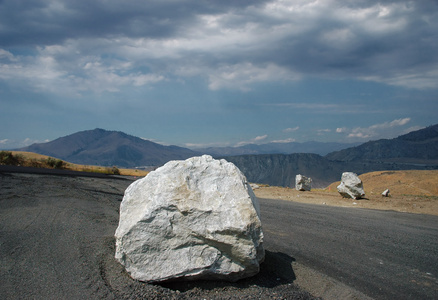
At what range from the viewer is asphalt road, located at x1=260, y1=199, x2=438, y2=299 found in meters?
5.62

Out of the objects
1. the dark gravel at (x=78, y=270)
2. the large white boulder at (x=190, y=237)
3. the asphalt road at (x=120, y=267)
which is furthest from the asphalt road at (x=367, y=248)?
the large white boulder at (x=190, y=237)

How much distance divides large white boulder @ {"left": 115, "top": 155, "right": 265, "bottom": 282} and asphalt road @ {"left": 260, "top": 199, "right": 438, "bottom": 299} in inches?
93.1

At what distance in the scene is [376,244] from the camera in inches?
319

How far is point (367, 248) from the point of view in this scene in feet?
25.3

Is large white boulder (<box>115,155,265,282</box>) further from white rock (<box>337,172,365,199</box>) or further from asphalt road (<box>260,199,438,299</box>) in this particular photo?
white rock (<box>337,172,365,199</box>)

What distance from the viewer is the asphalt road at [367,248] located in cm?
562

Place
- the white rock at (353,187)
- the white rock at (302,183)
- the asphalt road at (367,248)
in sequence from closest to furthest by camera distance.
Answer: the asphalt road at (367,248) < the white rock at (353,187) < the white rock at (302,183)

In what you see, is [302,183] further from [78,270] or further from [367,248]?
[78,270]

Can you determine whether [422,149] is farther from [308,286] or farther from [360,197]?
[308,286]

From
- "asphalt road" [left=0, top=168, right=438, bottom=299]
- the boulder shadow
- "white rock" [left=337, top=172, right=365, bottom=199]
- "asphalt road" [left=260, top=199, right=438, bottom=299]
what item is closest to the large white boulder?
the boulder shadow

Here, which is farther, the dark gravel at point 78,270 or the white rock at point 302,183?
the white rock at point 302,183

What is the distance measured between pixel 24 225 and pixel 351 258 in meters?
7.89

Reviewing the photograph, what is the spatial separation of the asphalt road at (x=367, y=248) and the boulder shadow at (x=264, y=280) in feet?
2.24

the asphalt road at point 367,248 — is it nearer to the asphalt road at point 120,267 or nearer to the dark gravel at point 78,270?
the asphalt road at point 120,267
